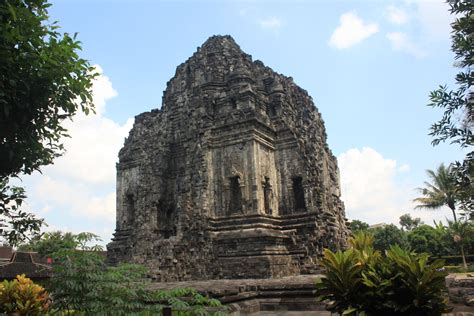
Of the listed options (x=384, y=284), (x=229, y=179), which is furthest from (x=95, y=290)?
(x=229, y=179)

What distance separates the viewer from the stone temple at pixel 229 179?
1530cm

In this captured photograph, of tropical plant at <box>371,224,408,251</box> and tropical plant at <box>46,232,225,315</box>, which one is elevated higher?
tropical plant at <box>371,224,408,251</box>

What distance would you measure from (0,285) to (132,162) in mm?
13150

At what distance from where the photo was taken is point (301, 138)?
18.4 metres

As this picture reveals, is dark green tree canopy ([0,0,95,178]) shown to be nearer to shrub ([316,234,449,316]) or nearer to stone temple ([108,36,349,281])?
shrub ([316,234,449,316])

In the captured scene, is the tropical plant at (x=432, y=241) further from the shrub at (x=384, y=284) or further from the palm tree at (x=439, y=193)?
the shrub at (x=384, y=284)

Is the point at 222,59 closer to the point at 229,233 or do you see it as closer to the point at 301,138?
the point at 301,138

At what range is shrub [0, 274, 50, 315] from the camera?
8.36 metres

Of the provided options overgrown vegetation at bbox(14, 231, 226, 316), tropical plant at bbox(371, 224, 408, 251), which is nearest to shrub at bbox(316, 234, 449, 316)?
overgrown vegetation at bbox(14, 231, 226, 316)

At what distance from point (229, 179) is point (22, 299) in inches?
387

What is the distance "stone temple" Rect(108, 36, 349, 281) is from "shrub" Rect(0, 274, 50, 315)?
6472 mm

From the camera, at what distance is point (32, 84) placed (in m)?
7.14

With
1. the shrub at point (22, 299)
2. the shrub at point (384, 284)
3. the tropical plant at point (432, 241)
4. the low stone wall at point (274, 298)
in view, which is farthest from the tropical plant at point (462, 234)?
the shrub at point (22, 299)

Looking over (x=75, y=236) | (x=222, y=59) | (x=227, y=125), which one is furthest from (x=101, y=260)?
(x=222, y=59)
